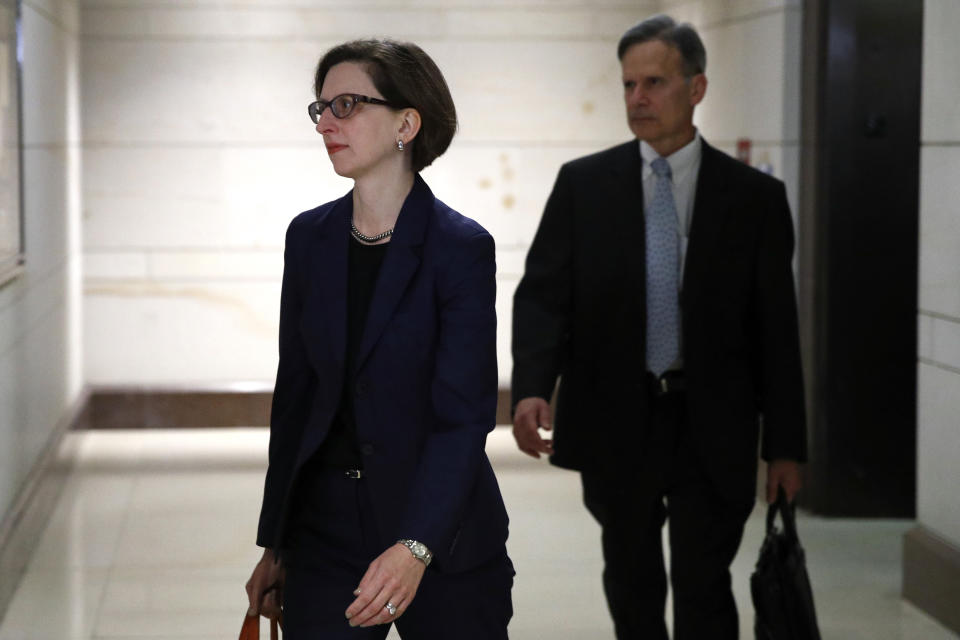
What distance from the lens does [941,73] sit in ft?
16.8

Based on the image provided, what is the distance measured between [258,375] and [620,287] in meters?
5.62

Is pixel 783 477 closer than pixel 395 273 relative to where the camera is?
No

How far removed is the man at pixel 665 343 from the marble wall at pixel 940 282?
1456mm

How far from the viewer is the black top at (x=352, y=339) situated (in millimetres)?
2395

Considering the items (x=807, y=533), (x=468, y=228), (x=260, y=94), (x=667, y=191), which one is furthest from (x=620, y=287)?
(x=260, y=94)

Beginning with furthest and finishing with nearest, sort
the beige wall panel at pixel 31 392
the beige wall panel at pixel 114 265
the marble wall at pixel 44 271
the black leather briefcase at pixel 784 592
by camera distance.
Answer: the beige wall panel at pixel 114 265
the marble wall at pixel 44 271
the beige wall panel at pixel 31 392
the black leather briefcase at pixel 784 592

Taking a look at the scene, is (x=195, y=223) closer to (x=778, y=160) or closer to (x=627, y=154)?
(x=778, y=160)

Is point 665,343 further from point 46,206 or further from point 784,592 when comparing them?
point 46,206

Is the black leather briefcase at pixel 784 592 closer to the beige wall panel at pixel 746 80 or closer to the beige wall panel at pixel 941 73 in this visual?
the beige wall panel at pixel 941 73

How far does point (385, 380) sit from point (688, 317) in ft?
5.27

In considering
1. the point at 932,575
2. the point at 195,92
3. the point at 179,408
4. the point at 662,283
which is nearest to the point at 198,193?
the point at 195,92

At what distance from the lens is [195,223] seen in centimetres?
907

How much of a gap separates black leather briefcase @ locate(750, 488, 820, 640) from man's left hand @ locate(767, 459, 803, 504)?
20 centimetres

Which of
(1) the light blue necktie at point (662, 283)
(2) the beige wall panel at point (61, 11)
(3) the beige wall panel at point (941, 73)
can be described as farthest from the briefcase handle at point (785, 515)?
(2) the beige wall panel at point (61, 11)
